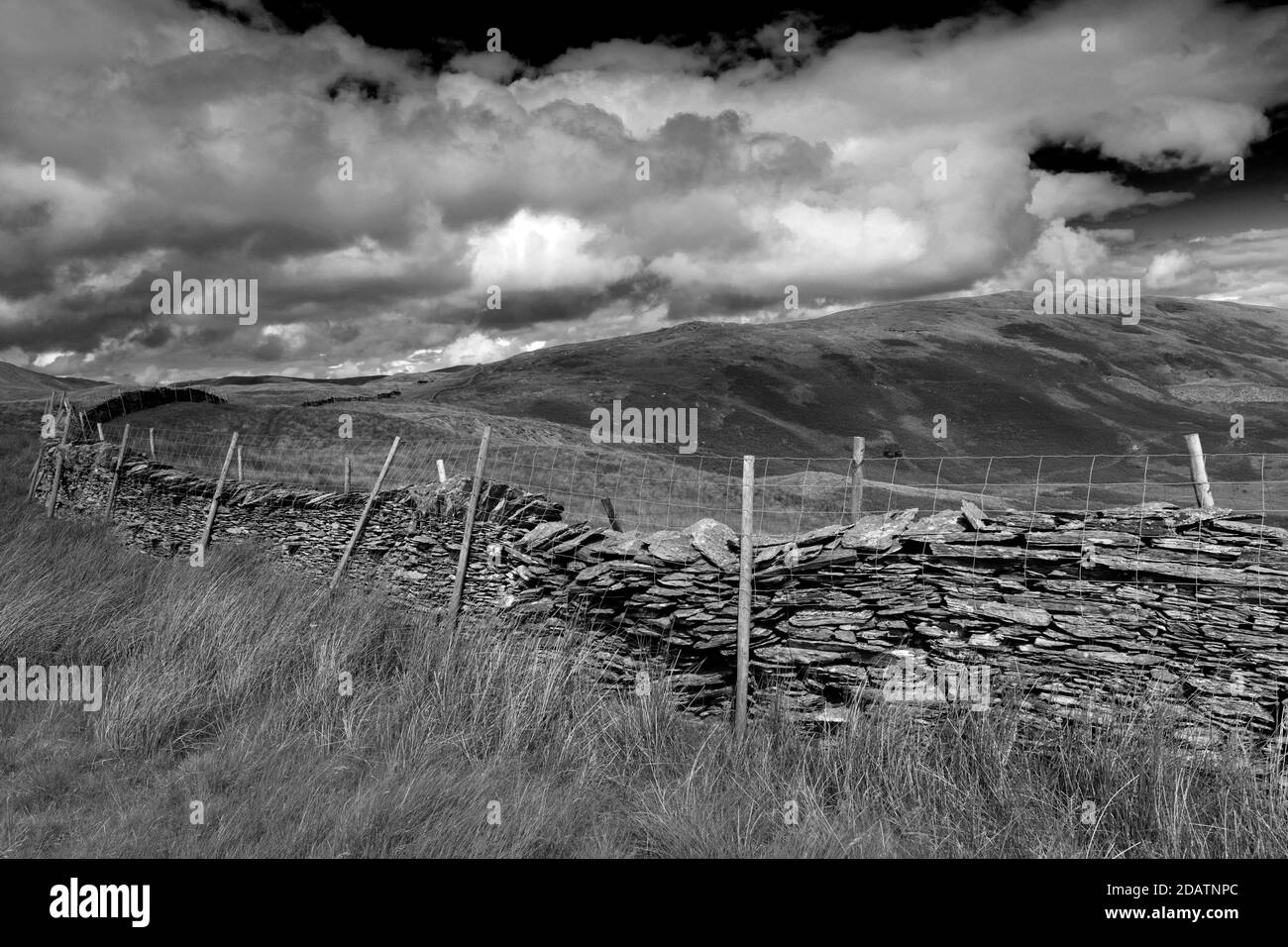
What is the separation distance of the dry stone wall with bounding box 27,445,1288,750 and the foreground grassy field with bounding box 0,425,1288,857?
1.78 feet

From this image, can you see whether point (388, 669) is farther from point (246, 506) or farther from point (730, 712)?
point (246, 506)

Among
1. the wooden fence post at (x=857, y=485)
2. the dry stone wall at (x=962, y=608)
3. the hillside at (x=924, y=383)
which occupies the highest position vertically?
the hillside at (x=924, y=383)

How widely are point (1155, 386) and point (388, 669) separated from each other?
471 feet

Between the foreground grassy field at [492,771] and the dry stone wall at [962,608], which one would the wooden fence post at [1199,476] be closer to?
the dry stone wall at [962,608]

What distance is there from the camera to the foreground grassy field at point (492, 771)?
12.4 ft

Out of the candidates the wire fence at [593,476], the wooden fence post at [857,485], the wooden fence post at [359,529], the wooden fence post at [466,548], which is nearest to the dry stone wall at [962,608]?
the wooden fence post at [466,548]

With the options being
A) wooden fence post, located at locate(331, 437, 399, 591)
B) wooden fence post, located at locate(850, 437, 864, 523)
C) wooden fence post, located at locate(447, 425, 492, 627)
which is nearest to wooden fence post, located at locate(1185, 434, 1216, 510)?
wooden fence post, located at locate(850, 437, 864, 523)

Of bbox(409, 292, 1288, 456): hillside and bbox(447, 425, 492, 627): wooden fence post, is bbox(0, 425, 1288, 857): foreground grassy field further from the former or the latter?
bbox(409, 292, 1288, 456): hillside

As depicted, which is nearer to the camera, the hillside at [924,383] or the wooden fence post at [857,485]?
the wooden fence post at [857,485]

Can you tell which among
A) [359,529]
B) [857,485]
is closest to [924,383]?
[857,485]

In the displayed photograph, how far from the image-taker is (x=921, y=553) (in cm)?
599

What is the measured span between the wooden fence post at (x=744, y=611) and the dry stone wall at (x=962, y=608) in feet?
0.96

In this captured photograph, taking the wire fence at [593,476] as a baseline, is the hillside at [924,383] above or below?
above

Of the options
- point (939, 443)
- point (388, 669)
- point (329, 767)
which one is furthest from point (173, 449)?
point (939, 443)
